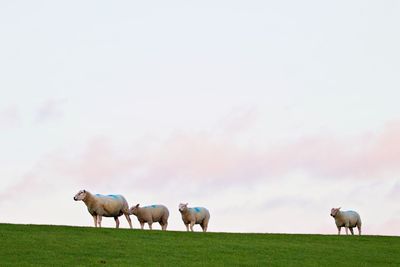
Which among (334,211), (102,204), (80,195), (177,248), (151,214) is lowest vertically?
(177,248)

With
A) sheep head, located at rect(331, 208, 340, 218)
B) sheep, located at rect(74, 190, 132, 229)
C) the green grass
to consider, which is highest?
sheep head, located at rect(331, 208, 340, 218)

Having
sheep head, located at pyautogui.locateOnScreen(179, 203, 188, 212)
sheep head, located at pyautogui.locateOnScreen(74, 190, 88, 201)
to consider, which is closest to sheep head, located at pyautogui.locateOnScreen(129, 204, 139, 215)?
sheep head, located at pyautogui.locateOnScreen(179, 203, 188, 212)

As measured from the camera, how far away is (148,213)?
45500 millimetres

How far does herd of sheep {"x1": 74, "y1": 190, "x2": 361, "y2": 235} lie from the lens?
140ft

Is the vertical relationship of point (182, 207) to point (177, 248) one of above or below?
above

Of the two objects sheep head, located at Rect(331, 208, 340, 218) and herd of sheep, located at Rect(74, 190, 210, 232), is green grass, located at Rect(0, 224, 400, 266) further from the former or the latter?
sheep head, located at Rect(331, 208, 340, 218)

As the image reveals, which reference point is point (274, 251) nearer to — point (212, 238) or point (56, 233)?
point (212, 238)

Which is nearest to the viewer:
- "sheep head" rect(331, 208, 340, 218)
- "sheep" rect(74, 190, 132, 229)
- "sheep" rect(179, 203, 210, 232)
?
"sheep" rect(74, 190, 132, 229)

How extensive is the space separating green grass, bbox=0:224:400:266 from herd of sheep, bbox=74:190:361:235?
20.4 feet

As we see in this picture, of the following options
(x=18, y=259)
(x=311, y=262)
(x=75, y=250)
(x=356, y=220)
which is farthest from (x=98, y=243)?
(x=356, y=220)

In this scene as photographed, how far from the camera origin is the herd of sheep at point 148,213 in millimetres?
42656

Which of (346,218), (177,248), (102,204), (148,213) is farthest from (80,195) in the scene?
(346,218)

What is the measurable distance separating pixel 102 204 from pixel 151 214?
3.57m

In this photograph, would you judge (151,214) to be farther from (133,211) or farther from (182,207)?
(182,207)
